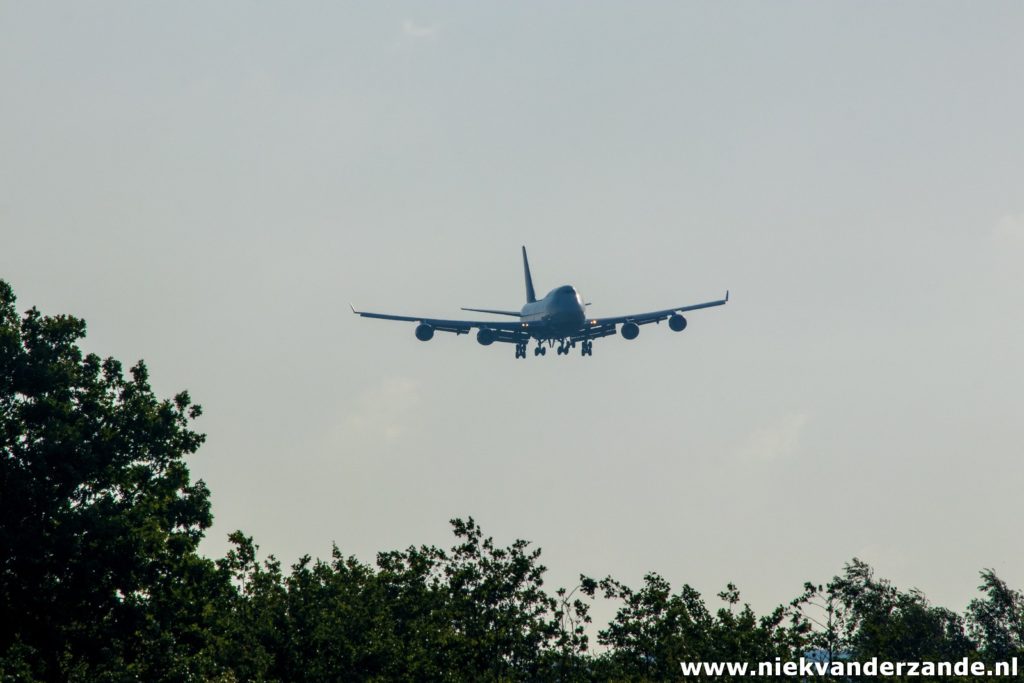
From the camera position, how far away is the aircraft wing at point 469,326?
80.5m

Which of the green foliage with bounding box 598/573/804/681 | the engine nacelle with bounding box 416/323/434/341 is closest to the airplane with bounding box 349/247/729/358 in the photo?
the engine nacelle with bounding box 416/323/434/341

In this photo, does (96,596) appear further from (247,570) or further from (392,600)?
(392,600)

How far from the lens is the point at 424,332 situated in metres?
81.3

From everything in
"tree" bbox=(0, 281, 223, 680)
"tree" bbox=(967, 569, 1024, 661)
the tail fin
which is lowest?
"tree" bbox=(0, 281, 223, 680)

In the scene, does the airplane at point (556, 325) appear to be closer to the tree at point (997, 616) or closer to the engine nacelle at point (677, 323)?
the engine nacelle at point (677, 323)

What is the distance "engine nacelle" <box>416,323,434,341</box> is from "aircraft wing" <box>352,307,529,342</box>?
10.0 inches

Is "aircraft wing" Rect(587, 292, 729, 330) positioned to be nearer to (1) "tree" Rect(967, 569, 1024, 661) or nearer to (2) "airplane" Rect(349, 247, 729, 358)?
(2) "airplane" Rect(349, 247, 729, 358)

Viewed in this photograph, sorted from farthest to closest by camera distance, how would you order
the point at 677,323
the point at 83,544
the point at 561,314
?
the point at 677,323, the point at 561,314, the point at 83,544

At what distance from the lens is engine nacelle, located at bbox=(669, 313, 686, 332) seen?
79.5 meters

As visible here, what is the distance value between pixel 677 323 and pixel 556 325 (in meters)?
7.50

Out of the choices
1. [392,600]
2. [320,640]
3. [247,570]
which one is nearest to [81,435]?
[320,640]

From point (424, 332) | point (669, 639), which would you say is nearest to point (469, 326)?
point (424, 332)

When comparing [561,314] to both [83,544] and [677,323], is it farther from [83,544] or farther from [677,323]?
[83,544]

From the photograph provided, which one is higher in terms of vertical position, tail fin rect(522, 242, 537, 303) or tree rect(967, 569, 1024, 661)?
tail fin rect(522, 242, 537, 303)
